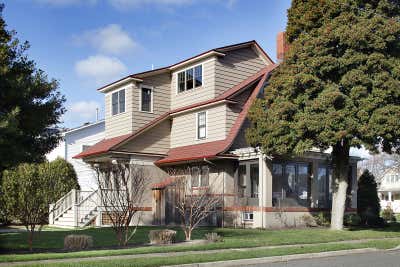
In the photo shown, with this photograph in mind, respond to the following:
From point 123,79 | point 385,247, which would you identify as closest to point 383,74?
point 385,247

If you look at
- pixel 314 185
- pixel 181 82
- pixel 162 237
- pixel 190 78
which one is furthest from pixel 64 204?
pixel 314 185

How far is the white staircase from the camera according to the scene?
26.3m

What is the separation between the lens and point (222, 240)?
17.4 m

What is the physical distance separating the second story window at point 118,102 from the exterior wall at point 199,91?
10.0 feet

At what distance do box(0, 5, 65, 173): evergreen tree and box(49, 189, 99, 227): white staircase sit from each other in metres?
11.1

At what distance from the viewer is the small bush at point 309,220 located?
24984 millimetres

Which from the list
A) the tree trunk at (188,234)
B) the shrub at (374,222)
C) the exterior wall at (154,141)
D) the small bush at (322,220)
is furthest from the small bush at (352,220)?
the exterior wall at (154,141)

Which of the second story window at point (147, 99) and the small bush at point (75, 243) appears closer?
the small bush at point (75, 243)

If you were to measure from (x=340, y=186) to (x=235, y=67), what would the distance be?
10157 mm

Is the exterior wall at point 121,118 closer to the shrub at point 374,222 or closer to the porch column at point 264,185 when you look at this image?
the porch column at point 264,185

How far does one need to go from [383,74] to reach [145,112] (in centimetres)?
1458

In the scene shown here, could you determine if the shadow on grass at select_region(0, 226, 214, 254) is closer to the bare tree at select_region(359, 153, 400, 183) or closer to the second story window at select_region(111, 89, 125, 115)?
the second story window at select_region(111, 89, 125, 115)

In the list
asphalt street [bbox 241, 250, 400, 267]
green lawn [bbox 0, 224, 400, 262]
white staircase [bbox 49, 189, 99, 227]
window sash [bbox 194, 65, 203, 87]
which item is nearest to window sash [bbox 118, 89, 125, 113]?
window sash [bbox 194, 65, 203, 87]

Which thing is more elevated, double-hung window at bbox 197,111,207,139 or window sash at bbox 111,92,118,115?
window sash at bbox 111,92,118,115
